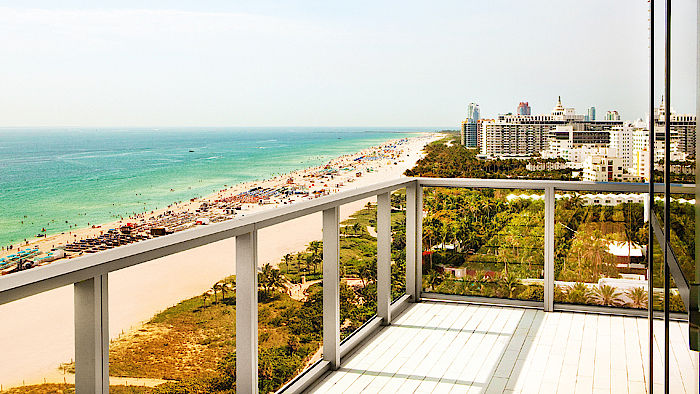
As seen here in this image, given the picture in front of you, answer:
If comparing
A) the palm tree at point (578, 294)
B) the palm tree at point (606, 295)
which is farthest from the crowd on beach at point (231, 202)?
the palm tree at point (606, 295)

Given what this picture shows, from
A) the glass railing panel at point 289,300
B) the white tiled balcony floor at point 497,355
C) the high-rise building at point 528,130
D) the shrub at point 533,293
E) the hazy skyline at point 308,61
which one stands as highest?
the hazy skyline at point 308,61

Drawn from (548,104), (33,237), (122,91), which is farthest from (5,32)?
(548,104)

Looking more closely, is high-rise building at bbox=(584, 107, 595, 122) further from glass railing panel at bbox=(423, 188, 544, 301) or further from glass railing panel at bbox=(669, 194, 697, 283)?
glass railing panel at bbox=(669, 194, 697, 283)

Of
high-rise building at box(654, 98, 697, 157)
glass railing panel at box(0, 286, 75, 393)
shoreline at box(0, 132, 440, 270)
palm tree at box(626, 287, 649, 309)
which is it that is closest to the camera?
high-rise building at box(654, 98, 697, 157)

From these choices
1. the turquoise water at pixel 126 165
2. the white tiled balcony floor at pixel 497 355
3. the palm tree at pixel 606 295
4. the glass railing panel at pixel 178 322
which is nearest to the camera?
the glass railing panel at pixel 178 322

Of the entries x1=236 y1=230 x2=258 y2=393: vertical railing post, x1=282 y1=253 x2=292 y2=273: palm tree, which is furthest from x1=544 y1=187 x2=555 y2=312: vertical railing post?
x1=236 y1=230 x2=258 y2=393: vertical railing post

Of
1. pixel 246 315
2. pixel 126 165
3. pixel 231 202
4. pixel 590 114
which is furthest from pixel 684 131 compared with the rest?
pixel 126 165

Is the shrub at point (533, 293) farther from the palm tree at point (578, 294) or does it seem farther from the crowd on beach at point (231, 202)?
the crowd on beach at point (231, 202)
